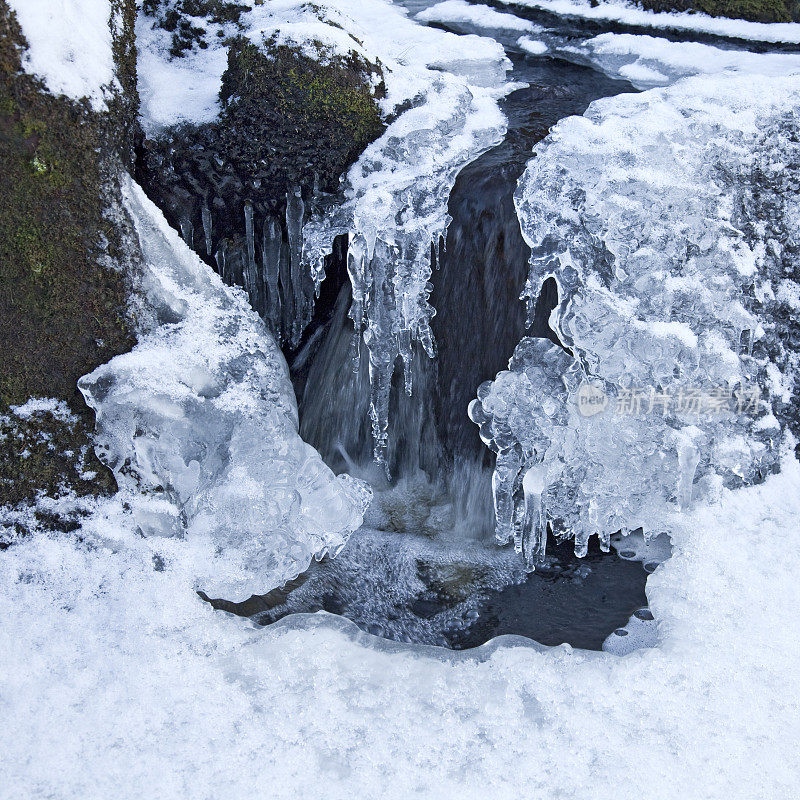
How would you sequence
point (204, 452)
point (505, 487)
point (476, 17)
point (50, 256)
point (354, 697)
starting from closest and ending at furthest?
point (354, 697) < point (50, 256) < point (204, 452) < point (505, 487) < point (476, 17)

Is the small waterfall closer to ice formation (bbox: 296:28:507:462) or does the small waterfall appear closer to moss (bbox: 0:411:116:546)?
ice formation (bbox: 296:28:507:462)

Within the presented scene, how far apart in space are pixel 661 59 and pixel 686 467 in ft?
11.6

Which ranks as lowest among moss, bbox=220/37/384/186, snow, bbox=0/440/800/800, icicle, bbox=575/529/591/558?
icicle, bbox=575/529/591/558

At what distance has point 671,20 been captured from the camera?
5.59 meters

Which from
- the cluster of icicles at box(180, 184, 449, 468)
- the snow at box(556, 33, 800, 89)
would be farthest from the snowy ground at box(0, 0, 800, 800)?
the snow at box(556, 33, 800, 89)

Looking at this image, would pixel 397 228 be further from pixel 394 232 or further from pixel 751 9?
pixel 751 9

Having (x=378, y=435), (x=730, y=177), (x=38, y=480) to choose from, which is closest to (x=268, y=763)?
(x=38, y=480)

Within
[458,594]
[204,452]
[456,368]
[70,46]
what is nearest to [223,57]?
[70,46]

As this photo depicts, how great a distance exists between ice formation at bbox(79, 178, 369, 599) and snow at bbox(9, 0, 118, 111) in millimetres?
424

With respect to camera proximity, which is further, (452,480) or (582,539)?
(452,480)

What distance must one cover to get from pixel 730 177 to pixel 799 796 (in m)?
2.55

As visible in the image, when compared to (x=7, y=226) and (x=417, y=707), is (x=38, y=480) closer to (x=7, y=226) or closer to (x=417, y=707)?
(x=7, y=226)

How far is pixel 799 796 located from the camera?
2039 millimetres

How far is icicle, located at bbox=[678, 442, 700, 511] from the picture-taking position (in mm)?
3035
